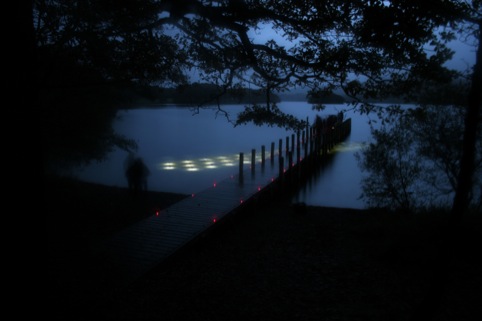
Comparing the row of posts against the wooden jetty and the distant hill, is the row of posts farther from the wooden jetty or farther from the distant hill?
the distant hill

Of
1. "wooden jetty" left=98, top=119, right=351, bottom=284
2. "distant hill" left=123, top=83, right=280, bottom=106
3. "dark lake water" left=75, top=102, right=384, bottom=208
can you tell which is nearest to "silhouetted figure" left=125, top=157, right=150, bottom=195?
"dark lake water" left=75, top=102, right=384, bottom=208

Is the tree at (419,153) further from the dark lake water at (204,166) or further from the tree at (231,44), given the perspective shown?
the tree at (231,44)

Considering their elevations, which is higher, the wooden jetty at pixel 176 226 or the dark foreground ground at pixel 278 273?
the wooden jetty at pixel 176 226

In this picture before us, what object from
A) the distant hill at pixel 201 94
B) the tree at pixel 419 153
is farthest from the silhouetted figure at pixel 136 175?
the tree at pixel 419 153

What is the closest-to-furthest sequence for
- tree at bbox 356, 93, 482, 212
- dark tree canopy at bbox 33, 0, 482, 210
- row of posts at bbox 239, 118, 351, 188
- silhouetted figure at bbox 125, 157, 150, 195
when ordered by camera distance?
dark tree canopy at bbox 33, 0, 482, 210, tree at bbox 356, 93, 482, 212, silhouetted figure at bbox 125, 157, 150, 195, row of posts at bbox 239, 118, 351, 188

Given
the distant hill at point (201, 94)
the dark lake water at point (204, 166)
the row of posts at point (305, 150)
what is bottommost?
the dark lake water at point (204, 166)

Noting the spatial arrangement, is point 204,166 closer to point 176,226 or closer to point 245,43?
point 176,226

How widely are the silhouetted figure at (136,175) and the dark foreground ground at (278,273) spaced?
8.51 feet

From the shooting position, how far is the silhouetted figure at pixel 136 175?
1314 cm

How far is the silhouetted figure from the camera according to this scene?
43.1ft

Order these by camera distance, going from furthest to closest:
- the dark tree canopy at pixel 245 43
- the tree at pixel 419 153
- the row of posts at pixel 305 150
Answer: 1. the row of posts at pixel 305 150
2. the tree at pixel 419 153
3. the dark tree canopy at pixel 245 43

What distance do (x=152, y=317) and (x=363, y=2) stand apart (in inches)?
214

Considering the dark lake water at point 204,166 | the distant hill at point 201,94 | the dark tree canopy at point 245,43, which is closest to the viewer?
the dark tree canopy at point 245,43

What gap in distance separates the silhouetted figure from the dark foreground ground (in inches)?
102
